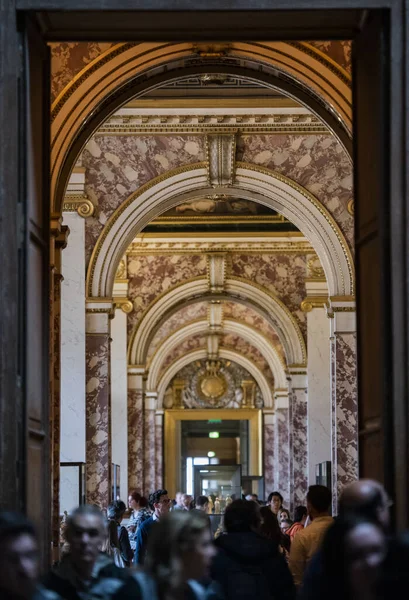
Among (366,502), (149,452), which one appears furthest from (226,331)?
(366,502)

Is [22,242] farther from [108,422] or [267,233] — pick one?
[267,233]

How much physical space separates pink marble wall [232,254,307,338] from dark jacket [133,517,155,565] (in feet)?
40.0

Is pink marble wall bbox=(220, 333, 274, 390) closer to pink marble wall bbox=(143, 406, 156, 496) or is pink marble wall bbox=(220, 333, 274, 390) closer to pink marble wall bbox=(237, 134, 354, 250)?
pink marble wall bbox=(143, 406, 156, 496)

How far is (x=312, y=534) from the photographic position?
7.20 metres

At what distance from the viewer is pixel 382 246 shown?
6.29 meters

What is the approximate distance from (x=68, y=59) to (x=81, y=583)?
6374 millimetres

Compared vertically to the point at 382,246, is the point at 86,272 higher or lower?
higher

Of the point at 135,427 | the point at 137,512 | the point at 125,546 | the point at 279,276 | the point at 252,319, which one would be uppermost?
the point at 279,276

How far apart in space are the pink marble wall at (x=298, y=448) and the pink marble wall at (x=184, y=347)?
1061cm

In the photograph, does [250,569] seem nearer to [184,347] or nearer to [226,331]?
[226,331]

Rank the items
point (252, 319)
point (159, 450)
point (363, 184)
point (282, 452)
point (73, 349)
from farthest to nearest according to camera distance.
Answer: point (159, 450)
point (282, 452)
point (252, 319)
point (73, 349)
point (363, 184)
